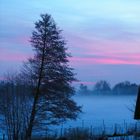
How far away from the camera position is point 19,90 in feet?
93.5

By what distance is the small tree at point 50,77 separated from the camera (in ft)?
107

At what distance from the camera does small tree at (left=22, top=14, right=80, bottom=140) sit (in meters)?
32.7

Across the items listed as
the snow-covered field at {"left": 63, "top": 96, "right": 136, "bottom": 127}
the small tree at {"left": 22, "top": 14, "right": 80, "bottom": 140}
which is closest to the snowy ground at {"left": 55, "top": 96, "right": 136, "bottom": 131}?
the snow-covered field at {"left": 63, "top": 96, "right": 136, "bottom": 127}

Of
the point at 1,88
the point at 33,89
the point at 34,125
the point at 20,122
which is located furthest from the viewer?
the point at 33,89

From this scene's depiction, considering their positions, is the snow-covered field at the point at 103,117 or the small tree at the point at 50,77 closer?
the small tree at the point at 50,77

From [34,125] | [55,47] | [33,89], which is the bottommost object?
[34,125]

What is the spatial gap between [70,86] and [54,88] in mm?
1741

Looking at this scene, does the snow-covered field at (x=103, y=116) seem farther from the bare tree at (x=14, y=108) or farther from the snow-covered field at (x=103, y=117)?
the bare tree at (x=14, y=108)

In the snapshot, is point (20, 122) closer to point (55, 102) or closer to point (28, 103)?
point (28, 103)

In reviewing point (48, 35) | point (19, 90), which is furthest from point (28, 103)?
point (48, 35)

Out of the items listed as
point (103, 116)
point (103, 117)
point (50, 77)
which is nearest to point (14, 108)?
point (50, 77)

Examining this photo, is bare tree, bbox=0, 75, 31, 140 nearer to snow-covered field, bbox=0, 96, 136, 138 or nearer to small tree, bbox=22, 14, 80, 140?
small tree, bbox=22, 14, 80, 140

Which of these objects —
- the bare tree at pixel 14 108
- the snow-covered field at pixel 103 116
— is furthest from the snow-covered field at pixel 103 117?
the bare tree at pixel 14 108

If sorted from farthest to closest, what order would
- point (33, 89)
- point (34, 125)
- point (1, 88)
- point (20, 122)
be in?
point (33, 89), point (34, 125), point (1, 88), point (20, 122)
